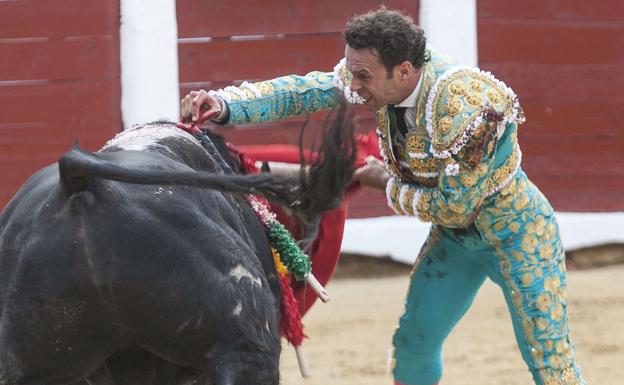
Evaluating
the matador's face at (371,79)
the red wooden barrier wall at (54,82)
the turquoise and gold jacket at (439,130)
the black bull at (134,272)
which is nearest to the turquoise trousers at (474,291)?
the turquoise and gold jacket at (439,130)

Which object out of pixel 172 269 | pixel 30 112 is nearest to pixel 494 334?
pixel 30 112

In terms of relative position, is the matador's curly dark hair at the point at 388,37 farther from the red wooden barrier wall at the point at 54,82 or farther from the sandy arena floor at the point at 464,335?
the red wooden barrier wall at the point at 54,82

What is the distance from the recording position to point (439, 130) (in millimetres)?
2854

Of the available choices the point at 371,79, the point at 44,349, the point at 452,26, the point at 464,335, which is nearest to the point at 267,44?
the point at 452,26

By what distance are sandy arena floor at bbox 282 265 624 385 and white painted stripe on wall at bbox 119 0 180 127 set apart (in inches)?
49.1

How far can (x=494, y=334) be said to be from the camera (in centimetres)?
494

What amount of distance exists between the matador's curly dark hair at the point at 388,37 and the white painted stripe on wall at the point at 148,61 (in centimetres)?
307

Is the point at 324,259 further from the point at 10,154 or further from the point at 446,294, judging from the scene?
the point at 10,154

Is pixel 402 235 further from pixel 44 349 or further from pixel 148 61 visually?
pixel 44 349

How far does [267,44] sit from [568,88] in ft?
5.30

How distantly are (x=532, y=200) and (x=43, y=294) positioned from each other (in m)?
1.40

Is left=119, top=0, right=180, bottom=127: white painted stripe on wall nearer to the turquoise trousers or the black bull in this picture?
the turquoise trousers

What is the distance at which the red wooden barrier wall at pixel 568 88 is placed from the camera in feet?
20.2

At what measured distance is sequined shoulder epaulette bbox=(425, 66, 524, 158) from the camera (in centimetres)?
282
